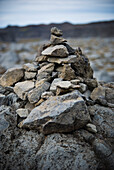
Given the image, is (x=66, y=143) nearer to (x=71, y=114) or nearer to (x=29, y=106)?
(x=71, y=114)

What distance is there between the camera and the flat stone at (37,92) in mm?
6689

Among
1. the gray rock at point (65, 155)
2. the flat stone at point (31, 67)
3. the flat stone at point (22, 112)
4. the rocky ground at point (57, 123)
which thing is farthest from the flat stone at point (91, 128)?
the flat stone at point (31, 67)

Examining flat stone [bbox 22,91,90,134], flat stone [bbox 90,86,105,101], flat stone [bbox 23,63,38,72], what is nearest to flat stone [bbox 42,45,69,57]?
flat stone [bbox 23,63,38,72]

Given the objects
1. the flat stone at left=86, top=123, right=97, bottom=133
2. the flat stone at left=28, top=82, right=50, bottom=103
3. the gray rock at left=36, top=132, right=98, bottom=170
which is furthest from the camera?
the flat stone at left=28, top=82, right=50, bottom=103

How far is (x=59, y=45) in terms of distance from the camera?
26.4 ft

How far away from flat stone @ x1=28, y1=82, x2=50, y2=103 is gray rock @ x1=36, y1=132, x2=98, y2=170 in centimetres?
230

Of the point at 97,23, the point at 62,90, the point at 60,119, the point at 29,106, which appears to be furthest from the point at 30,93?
the point at 97,23

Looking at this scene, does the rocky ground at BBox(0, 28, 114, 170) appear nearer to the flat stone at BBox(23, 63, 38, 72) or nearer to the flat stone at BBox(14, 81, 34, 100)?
the flat stone at BBox(14, 81, 34, 100)

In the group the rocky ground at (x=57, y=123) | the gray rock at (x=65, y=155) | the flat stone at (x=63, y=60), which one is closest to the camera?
the gray rock at (x=65, y=155)

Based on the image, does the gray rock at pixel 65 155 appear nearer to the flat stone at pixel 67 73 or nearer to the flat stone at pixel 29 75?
the flat stone at pixel 67 73

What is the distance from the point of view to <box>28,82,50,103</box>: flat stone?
669 cm

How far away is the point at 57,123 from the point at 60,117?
0.90 feet

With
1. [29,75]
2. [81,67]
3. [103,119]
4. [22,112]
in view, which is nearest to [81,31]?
[81,67]

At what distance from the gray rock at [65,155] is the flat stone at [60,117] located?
50 centimetres
